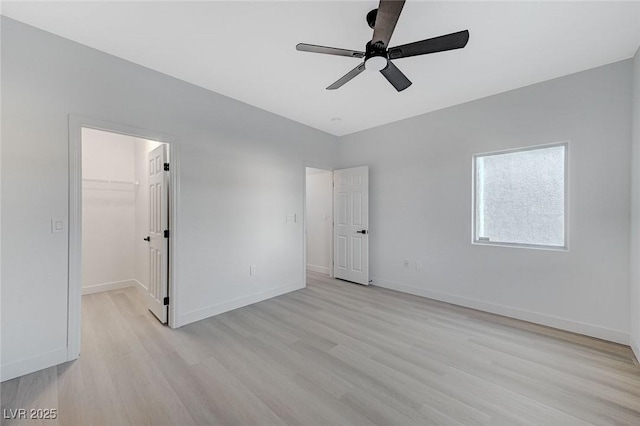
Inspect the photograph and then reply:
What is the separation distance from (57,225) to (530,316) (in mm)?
4997

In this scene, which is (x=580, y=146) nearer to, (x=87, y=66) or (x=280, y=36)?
(x=280, y=36)

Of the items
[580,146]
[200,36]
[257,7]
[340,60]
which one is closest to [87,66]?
[200,36]

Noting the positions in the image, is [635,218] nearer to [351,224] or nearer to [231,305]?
[351,224]

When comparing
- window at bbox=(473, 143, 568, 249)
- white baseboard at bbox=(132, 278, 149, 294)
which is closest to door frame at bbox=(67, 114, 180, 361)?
white baseboard at bbox=(132, 278, 149, 294)

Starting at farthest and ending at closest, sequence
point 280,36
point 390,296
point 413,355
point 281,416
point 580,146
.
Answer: point 390,296 → point 580,146 → point 413,355 → point 280,36 → point 281,416

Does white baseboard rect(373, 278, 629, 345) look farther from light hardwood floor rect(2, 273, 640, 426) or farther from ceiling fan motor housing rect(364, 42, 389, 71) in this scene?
ceiling fan motor housing rect(364, 42, 389, 71)

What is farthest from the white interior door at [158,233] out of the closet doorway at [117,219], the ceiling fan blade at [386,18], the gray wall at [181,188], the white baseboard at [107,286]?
the ceiling fan blade at [386,18]

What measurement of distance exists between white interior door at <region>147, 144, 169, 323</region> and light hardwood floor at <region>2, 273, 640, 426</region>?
0.26 meters

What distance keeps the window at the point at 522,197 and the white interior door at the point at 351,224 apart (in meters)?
1.73

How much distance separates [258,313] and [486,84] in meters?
3.98

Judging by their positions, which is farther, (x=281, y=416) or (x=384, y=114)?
(x=384, y=114)

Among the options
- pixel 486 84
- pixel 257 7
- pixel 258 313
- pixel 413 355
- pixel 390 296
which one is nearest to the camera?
pixel 257 7

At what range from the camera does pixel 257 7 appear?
187 cm

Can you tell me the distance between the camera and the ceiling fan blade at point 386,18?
138 centimetres
